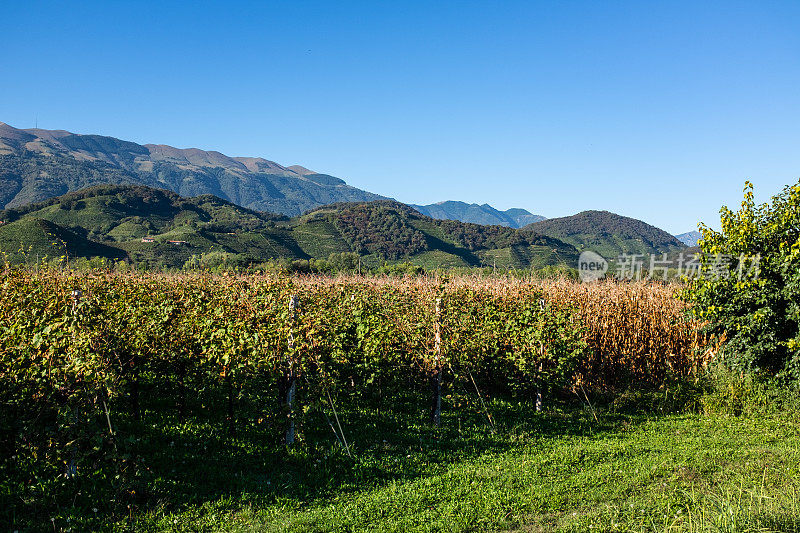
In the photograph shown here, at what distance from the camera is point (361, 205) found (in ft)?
416

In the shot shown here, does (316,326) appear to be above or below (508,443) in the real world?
above

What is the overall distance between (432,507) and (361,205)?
12326cm

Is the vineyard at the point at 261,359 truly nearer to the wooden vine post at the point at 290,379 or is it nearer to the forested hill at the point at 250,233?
the wooden vine post at the point at 290,379

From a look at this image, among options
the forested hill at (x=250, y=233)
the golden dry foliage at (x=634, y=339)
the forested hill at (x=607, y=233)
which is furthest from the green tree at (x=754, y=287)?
the forested hill at (x=607, y=233)

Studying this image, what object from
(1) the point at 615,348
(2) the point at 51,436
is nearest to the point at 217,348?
(2) the point at 51,436

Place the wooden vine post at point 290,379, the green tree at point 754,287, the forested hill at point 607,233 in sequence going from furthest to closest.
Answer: the forested hill at point 607,233, the green tree at point 754,287, the wooden vine post at point 290,379

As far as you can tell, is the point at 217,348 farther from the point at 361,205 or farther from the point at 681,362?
the point at 361,205

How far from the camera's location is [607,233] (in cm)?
16088

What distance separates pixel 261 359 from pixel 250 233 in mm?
88187

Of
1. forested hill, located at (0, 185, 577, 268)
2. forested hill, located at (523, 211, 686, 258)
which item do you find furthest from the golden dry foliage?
forested hill, located at (523, 211, 686, 258)

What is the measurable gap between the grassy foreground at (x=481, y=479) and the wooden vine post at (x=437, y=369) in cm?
26

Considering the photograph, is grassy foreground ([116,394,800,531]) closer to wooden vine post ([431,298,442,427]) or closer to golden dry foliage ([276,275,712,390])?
wooden vine post ([431,298,442,427])

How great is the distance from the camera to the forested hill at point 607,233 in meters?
144

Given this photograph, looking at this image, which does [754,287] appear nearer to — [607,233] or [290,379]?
[290,379]
